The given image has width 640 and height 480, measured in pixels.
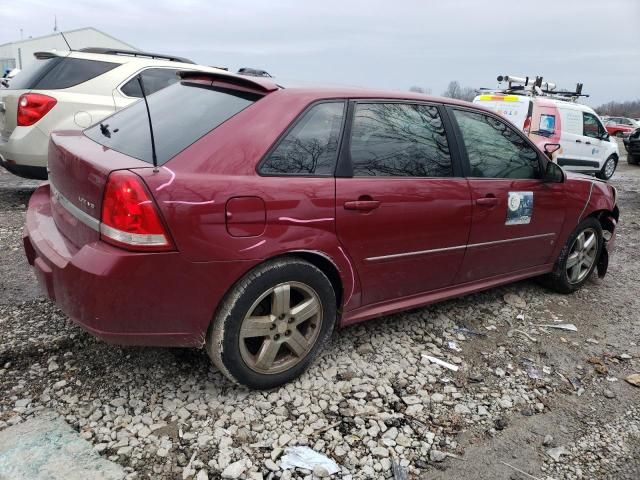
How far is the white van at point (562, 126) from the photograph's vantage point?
35.0 feet

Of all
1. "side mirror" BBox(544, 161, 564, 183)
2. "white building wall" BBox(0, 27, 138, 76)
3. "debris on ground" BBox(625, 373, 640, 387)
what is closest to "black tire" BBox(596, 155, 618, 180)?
"side mirror" BBox(544, 161, 564, 183)

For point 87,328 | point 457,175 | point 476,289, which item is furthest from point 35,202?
point 476,289

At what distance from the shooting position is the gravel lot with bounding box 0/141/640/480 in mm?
2340

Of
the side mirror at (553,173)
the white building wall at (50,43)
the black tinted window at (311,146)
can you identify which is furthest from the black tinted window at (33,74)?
the white building wall at (50,43)

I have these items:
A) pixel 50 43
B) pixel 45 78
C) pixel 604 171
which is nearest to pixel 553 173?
pixel 45 78

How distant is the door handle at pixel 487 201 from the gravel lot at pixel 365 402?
3.00 feet

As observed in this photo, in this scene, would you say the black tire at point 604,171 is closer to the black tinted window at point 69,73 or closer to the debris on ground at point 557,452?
the black tinted window at point 69,73

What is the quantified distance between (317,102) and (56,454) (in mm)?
2045

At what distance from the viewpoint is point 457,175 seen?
3.32 m

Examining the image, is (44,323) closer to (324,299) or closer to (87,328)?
(87,328)

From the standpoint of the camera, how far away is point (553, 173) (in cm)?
395

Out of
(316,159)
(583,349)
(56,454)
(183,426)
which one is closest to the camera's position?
(56,454)

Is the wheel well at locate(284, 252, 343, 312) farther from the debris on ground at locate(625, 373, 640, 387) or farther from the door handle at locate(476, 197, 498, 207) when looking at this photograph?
the debris on ground at locate(625, 373, 640, 387)

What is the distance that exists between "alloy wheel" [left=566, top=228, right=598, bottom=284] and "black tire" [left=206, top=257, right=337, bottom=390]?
273cm
